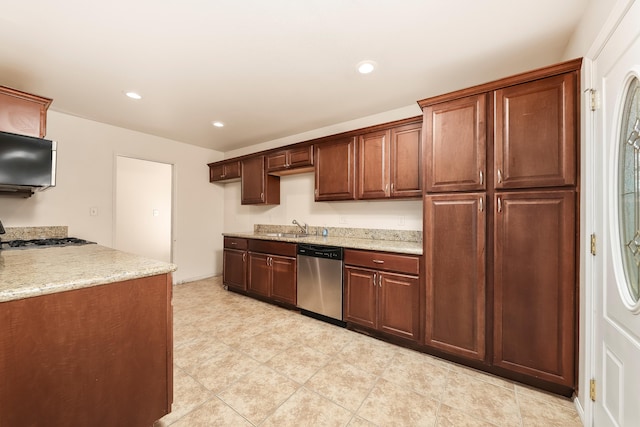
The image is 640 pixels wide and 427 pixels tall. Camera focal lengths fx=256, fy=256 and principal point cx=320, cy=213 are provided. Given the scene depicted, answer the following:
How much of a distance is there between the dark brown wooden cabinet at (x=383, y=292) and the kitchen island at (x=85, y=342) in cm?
170

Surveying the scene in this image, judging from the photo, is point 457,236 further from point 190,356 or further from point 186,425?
point 190,356

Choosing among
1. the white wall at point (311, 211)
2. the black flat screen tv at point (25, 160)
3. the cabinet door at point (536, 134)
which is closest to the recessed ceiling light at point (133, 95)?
the black flat screen tv at point (25, 160)

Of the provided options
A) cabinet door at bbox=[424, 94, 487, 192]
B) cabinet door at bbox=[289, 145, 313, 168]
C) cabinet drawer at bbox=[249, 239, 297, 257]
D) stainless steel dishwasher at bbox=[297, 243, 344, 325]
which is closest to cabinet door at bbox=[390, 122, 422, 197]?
cabinet door at bbox=[424, 94, 487, 192]

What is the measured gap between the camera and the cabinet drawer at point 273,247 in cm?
318

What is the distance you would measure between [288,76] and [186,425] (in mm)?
2636

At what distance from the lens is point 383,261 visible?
2438 mm

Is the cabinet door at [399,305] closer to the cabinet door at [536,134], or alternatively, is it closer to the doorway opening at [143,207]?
the cabinet door at [536,134]

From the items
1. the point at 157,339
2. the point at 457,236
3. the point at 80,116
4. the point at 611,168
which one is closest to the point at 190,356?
the point at 157,339

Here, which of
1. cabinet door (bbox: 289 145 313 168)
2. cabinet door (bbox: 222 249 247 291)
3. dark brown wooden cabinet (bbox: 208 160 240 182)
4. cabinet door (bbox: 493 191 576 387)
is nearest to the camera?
cabinet door (bbox: 493 191 576 387)

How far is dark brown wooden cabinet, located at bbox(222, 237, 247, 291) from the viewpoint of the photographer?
3.72m

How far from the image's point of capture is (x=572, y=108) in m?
1.63

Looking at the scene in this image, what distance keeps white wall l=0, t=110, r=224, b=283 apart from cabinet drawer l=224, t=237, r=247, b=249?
99 cm

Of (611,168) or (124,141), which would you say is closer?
(611,168)

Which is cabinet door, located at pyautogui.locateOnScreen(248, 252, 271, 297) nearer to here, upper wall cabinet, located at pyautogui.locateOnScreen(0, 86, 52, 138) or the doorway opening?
the doorway opening
